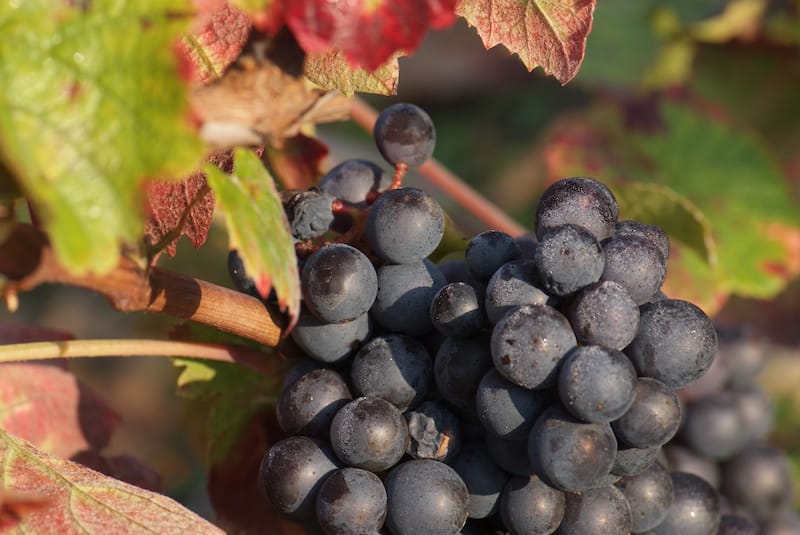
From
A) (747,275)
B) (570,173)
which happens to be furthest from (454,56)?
(747,275)

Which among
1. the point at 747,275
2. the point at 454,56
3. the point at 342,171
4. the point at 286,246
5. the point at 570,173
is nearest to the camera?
the point at 286,246

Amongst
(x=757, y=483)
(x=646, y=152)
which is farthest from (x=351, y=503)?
(x=646, y=152)

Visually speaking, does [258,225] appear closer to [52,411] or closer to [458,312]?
[458,312]

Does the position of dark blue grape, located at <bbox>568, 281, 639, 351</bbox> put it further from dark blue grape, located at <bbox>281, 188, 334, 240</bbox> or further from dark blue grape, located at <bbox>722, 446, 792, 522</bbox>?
dark blue grape, located at <bbox>722, 446, 792, 522</bbox>

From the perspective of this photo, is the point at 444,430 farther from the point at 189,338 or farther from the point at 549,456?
the point at 189,338

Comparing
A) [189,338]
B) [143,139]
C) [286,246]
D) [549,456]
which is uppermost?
[143,139]

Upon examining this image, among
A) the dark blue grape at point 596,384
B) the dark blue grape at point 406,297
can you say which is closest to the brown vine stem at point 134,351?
the dark blue grape at point 406,297

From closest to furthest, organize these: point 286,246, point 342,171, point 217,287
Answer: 1. point 286,246
2. point 217,287
3. point 342,171
